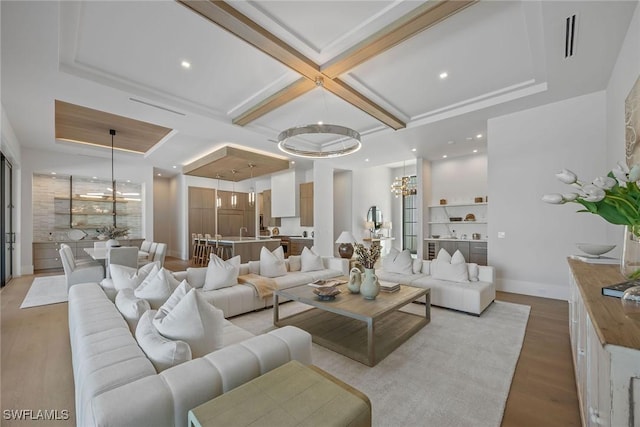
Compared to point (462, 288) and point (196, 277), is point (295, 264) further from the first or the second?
point (462, 288)

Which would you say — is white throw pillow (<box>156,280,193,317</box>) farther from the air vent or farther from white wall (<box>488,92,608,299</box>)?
white wall (<box>488,92,608,299</box>)

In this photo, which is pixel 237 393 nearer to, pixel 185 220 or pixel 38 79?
pixel 38 79

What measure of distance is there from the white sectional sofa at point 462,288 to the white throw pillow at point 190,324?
11.6 feet

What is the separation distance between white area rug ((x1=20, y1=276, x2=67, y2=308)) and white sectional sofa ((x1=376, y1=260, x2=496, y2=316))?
19.1ft

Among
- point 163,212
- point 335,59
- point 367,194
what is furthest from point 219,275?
point 163,212

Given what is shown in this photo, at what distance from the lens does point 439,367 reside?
2.51 meters

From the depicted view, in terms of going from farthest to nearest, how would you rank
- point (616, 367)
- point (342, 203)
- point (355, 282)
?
point (342, 203) < point (355, 282) < point (616, 367)

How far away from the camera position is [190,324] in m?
1.61

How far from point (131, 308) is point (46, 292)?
4761mm

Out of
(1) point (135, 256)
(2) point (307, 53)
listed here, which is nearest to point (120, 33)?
(2) point (307, 53)

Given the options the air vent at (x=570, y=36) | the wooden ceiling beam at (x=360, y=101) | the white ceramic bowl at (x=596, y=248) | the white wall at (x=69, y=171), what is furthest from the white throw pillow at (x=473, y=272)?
the white wall at (x=69, y=171)

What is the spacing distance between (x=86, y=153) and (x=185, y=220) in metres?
3.57

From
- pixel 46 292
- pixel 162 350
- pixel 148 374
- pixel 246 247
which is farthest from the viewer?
pixel 246 247

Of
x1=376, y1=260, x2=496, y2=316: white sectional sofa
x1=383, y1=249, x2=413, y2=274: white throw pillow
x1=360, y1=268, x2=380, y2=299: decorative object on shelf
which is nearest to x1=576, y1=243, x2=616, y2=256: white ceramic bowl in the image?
x1=376, y1=260, x2=496, y2=316: white sectional sofa
